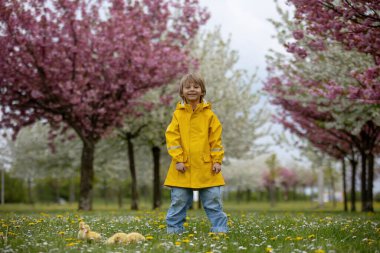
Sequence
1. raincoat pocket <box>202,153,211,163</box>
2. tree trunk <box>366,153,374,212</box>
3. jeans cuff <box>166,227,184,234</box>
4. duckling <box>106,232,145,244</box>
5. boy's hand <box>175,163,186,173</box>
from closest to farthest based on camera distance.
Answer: duckling <box>106,232,145,244</box>, boy's hand <box>175,163,186,173</box>, raincoat pocket <box>202,153,211,163</box>, jeans cuff <box>166,227,184,234</box>, tree trunk <box>366,153,374,212</box>

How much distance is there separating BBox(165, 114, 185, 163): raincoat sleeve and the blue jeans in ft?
1.64

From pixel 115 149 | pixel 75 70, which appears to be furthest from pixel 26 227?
pixel 115 149

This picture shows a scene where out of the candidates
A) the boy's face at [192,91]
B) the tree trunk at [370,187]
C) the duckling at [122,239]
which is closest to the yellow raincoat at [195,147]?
the boy's face at [192,91]

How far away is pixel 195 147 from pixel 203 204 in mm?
845

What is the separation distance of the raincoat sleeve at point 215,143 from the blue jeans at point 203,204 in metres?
0.44

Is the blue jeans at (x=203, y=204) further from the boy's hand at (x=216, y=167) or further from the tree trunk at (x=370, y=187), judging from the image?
the tree trunk at (x=370, y=187)

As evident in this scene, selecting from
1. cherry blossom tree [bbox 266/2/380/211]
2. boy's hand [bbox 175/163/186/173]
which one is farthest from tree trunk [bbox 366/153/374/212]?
boy's hand [bbox 175/163/186/173]

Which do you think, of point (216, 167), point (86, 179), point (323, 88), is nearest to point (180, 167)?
point (216, 167)

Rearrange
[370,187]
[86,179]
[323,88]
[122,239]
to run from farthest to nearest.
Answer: [370,187]
[86,179]
[323,88]
[122,239]

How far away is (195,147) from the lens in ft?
23.0

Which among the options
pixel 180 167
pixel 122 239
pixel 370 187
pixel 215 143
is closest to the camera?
pixel 122 239

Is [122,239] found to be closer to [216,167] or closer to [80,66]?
[216,167]

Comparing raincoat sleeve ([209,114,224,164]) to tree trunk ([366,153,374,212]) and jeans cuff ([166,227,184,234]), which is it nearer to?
jeans cuff ([166,227,184,234])

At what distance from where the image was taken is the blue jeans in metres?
7.05
